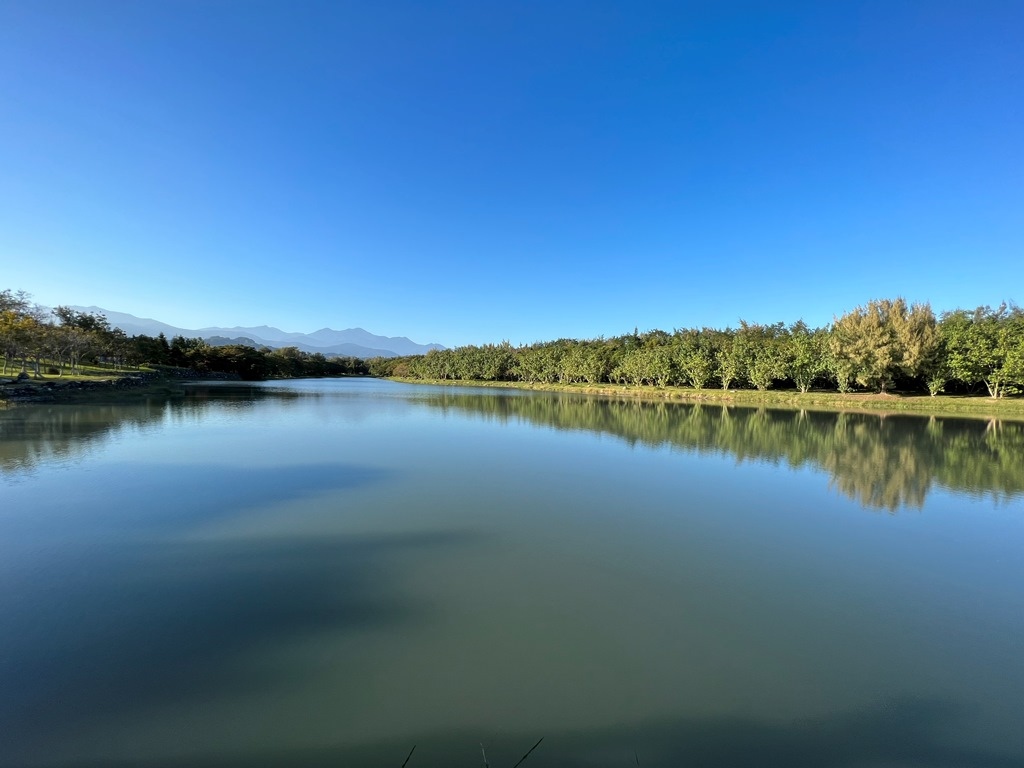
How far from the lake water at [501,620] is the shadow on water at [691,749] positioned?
0.02 metres

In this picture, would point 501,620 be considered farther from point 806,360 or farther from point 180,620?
point 806,360

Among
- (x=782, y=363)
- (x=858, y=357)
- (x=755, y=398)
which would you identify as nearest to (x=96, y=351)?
(x=755, y=398)

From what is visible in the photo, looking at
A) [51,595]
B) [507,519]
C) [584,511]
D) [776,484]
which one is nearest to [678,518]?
[584,511]

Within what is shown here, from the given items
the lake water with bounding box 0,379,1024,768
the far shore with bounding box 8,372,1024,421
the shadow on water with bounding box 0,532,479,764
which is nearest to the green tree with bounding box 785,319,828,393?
the far shore with bounding box 8,372,1024,421

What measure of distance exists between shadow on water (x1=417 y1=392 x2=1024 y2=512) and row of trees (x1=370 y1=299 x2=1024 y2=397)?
984cm

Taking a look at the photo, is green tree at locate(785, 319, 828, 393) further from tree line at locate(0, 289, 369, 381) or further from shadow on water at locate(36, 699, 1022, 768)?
tree line at locate(0, 289, 369, 381)

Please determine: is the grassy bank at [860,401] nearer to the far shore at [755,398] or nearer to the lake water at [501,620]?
the far shore at [755,398]

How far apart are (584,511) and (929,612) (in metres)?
4.74

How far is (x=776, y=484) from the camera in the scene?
10930 millimetres

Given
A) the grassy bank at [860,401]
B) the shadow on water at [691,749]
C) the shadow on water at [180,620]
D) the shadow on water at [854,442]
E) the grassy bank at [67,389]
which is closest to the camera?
the shadow on water at [691,749]

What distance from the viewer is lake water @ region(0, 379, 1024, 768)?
3223 millimetres

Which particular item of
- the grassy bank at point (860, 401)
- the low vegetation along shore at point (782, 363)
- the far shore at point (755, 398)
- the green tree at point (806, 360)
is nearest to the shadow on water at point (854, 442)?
the grassy bank at point (860, 401)

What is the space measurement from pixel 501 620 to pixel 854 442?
59.9 ft

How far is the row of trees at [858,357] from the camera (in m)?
32.4
